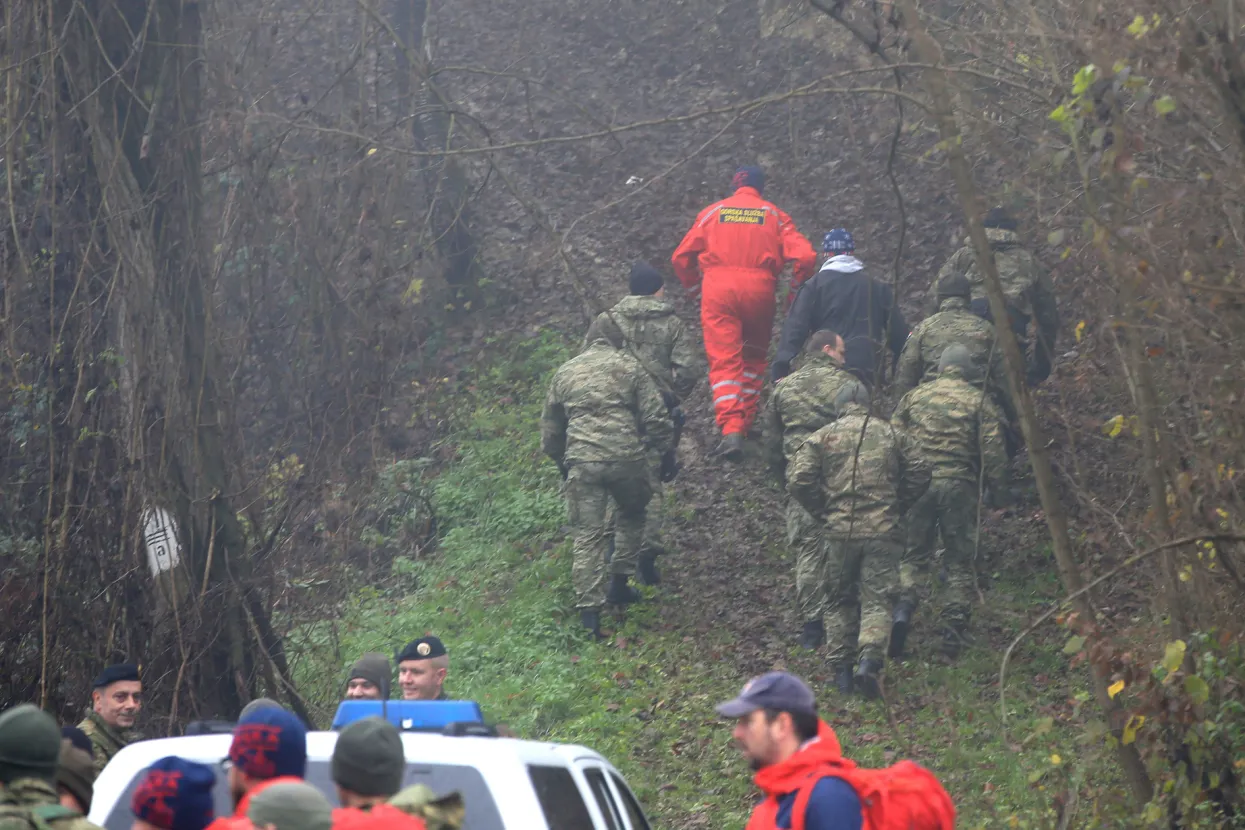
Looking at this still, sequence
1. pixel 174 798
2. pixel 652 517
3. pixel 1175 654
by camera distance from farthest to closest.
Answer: pixel 652 517
pixel 1175 654
pixel 174 798

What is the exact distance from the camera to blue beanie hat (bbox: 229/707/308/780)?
441 cm

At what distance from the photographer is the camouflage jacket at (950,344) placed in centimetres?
1284

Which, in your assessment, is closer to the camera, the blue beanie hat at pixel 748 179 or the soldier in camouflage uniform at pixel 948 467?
the soldier in camouflage uniform at pixel 948 467

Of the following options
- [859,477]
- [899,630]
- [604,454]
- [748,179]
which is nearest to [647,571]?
[604,454]

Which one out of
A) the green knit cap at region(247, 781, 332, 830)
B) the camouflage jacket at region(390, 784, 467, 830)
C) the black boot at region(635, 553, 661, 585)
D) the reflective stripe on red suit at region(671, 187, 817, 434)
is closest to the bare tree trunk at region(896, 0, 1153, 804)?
→ the camouflage jacket at region(390, 784, 467, 830)

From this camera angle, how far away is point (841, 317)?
45.1 ft

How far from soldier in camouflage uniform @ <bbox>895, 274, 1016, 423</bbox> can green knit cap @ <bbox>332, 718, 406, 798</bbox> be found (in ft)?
29.8

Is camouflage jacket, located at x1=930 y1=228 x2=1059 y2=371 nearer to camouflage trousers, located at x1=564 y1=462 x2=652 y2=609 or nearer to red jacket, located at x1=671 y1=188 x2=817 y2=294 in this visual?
red jacket, located at x1=671 y1=188 x2=817 y2=294

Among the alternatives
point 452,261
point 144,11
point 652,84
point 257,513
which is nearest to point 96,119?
point 144,11

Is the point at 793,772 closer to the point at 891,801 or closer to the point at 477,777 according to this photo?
the point at 891,801

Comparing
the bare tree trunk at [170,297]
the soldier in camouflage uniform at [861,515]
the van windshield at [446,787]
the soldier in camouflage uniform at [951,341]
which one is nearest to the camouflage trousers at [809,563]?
the soldier in camouflage uniform at [861,515]

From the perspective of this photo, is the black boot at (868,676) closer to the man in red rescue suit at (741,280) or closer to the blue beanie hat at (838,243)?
the man in red rescue suit at (741,280)

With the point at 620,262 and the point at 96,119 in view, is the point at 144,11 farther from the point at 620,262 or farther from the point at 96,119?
the point at 620,262

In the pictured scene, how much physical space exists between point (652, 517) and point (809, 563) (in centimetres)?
170
